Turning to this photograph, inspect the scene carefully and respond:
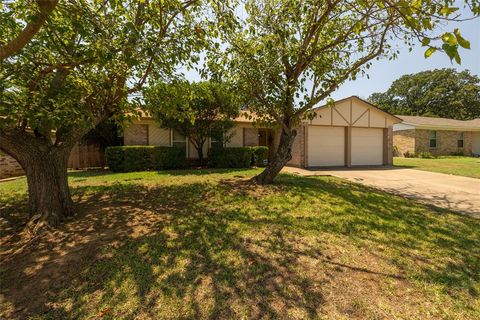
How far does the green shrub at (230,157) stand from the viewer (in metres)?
12.9

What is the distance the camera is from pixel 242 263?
3525mm

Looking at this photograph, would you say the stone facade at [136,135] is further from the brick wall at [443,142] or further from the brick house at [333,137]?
the brick wall at [443,142]

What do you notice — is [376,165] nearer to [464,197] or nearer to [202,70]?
[464,197]

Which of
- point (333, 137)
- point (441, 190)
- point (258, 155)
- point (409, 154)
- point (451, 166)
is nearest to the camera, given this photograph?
point (441, 190)

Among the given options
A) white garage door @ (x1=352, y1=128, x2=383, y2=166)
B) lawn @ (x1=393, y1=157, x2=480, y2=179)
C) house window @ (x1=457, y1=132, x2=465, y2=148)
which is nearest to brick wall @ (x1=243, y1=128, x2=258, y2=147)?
white garage door @ (x1=352, y1=128, x2=383, y2=166)

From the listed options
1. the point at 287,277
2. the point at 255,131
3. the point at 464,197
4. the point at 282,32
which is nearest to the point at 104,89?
the point at 282,32

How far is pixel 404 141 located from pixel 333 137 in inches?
461

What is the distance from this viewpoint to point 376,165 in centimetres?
1638

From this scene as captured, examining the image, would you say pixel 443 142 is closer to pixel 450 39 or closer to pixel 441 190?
pixel 441 190

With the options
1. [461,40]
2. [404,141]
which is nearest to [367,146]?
[404,141]

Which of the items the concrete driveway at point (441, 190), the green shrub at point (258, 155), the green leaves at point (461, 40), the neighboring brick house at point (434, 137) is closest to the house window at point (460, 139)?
the neighboring brick house at point (434, 137)

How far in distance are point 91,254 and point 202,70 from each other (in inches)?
211

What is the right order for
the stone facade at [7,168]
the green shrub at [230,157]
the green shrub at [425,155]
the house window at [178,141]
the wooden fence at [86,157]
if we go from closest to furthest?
the stone facade at [7,168], the green shrub at [230,157], the wooden fence at [86,157], the house window at [178,141], the green shrub at [425,155]

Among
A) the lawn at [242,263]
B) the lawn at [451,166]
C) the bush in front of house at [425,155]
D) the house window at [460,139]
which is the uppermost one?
the house window at [460,139]
